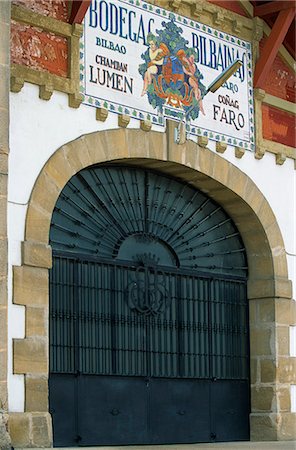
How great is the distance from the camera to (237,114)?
15523 mm

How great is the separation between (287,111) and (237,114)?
1.03m

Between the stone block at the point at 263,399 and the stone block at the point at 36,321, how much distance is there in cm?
380

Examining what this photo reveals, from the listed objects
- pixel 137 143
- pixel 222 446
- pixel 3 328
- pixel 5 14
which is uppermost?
pixel 5 14

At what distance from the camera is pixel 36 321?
12.6m

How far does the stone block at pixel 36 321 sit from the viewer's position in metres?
12.6

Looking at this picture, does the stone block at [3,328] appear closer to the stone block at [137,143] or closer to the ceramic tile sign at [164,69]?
the ceramic tile sign at [164,69]

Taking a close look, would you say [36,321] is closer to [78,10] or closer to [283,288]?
[78,10]

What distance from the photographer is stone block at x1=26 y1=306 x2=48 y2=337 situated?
12562 millimetres

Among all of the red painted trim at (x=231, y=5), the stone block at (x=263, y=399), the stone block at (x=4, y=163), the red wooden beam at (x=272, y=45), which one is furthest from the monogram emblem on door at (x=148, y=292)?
the stone block at (x=4, y=163)

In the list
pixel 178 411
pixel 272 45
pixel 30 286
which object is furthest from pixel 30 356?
pixel 272 45

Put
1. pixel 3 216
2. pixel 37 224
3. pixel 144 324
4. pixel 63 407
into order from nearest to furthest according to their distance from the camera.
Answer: pixel 3 216 < pixel 37 224 < pixel 63 407 < pixel 144 324

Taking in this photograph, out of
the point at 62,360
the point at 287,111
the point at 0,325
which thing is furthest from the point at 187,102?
the point at 0,325

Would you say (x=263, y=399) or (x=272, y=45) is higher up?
(x=272, y=45)

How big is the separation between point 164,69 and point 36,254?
10.4 feet
